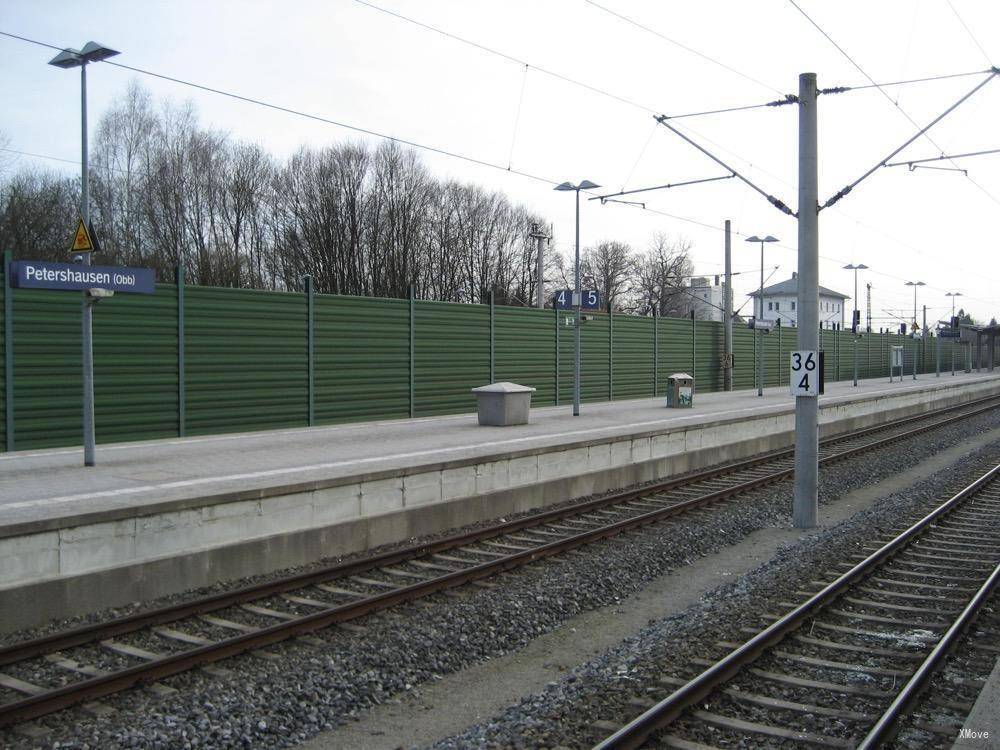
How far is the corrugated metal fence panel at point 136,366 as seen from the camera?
14398 mm

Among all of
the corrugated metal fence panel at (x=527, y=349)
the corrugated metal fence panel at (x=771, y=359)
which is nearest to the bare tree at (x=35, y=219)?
the corrugated metal fence panel at (x=527, y=349)

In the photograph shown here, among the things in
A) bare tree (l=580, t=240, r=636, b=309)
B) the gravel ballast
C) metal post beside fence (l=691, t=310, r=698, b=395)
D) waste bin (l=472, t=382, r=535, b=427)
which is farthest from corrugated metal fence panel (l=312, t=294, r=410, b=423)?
bare tree (l=580, t=240, r=636, b=309)

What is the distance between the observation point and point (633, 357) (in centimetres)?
2975

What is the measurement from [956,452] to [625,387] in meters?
10.3

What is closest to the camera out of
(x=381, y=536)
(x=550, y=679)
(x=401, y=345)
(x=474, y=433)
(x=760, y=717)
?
(x=760, y=717)

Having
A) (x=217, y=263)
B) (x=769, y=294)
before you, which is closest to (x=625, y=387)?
(x=217, y=263)

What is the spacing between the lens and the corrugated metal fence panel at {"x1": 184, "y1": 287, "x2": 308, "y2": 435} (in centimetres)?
1587

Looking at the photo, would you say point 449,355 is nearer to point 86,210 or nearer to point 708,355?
point 86,210

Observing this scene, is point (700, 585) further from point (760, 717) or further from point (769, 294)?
point (769, 294)

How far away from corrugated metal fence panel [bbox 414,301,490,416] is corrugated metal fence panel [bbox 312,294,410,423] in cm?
53

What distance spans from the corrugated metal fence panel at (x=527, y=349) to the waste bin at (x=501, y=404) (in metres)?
3.83

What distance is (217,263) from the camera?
1889 inches

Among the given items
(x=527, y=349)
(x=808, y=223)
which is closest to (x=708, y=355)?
(x=527, y=349)

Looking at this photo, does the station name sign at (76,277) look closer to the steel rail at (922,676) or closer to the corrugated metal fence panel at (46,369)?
the corrugated metal fence panel at (46,369)
